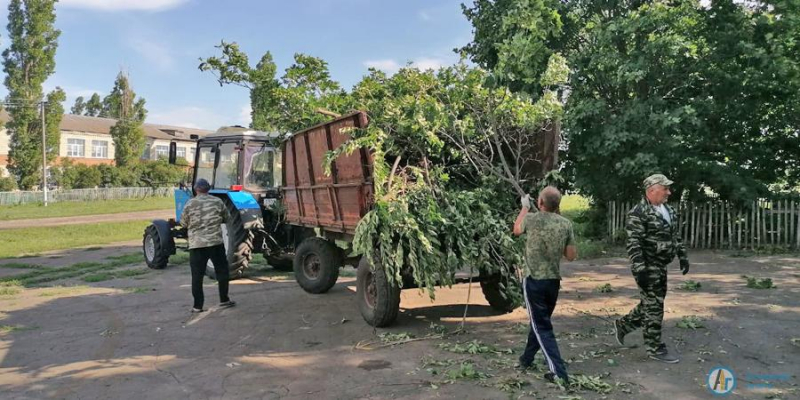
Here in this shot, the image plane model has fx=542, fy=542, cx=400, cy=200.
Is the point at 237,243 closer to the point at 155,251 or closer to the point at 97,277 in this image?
the point at 155,251

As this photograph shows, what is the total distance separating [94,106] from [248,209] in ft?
332

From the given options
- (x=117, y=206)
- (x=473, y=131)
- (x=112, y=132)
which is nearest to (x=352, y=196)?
(x=473, y=131)

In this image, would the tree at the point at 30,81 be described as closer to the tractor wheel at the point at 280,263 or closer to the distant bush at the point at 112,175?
the distant bush at the point at 112,175

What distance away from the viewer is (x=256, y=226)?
32.2 feet

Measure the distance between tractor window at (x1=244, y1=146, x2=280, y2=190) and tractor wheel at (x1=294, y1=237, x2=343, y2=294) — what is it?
1928 millimetres

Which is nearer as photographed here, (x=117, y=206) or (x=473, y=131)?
(x=473, y=131)

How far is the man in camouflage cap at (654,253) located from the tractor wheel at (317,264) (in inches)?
189

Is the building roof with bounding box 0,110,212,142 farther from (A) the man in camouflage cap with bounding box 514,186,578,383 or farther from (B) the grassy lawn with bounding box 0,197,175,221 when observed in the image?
(A) the man in camouflage cap with bounding box 514,186,578,383

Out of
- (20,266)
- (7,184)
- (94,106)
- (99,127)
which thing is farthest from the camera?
(94,106)

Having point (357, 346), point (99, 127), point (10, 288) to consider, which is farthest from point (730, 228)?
point (99, 127)

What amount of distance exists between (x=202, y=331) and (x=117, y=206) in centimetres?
3429

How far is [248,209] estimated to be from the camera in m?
9.69

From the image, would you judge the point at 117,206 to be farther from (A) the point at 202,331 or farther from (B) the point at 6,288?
(A) the point at 202,331

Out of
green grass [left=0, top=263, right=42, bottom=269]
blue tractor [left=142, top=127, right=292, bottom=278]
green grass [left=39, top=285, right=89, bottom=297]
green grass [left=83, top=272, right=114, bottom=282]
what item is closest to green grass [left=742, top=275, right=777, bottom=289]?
blue tractor [left=142, top=127, right=292, bottom=278]
